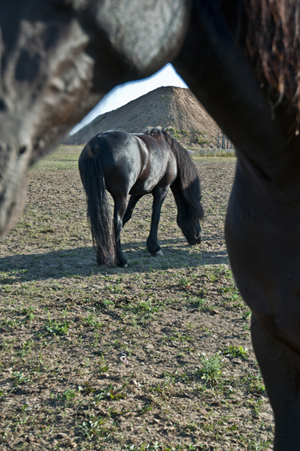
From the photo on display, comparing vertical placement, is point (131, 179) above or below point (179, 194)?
above

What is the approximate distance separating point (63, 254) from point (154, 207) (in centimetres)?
165

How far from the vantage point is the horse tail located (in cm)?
448

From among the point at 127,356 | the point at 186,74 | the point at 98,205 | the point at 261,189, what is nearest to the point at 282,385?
the point at 261,189

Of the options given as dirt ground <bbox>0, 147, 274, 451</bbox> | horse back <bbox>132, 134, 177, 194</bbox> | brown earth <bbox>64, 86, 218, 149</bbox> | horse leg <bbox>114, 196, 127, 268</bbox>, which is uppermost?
brown earth <bbox>64, 86, 218, 149</bbox>

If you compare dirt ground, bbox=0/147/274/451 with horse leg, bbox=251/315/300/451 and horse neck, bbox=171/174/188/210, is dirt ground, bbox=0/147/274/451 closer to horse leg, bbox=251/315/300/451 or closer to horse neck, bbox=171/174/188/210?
horse leg, bbox=251/315/300/451

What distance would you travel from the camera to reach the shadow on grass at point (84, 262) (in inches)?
186

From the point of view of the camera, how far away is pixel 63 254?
5.53m

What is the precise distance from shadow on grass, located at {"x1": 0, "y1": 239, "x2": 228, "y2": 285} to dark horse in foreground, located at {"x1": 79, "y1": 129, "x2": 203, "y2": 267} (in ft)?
0.64

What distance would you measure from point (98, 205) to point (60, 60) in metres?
3.94

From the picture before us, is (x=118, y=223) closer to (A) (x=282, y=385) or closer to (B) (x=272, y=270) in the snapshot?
(A) (x=282, y=385)

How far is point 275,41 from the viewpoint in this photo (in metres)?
0.71

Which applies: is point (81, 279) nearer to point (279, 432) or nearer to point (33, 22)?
point (279, 432)

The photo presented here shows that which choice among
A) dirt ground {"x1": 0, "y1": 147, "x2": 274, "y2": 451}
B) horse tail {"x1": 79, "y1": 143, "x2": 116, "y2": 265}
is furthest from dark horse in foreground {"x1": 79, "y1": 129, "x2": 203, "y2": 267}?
dirt ground {"x1": 0, "y1": 147, "x2": 274, "y2": 451}

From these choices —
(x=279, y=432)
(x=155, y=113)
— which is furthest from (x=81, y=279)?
(x=155, y=113)
